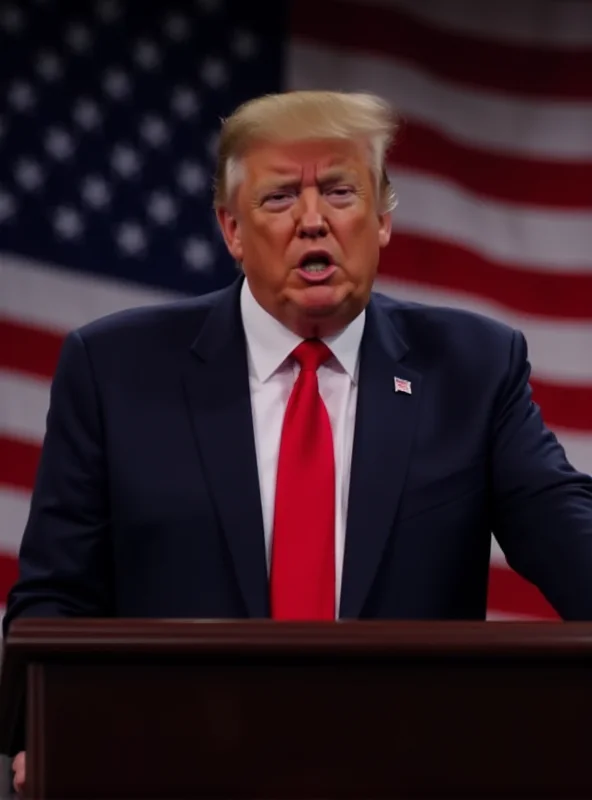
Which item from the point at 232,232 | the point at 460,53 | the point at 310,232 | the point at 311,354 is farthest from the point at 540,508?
the point at 460,53

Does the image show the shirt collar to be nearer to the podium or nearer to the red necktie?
the red necktie

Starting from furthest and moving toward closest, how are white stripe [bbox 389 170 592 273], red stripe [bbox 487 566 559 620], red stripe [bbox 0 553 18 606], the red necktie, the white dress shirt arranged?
white stripe [bbox 389 170 592 273] < red stripe [bbox 487 566 559 620] < red stripe [bbox 0 553 18 606] < the white dress shirt < the red necktie

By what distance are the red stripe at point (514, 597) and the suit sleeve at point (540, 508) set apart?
5.36 feet

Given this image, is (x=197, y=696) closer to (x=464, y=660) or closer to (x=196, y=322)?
(x=464, y=660)

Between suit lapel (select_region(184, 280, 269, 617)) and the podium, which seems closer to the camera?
the podium

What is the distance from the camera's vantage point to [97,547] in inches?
89.1

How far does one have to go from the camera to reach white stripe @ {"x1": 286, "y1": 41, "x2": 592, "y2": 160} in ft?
13.2

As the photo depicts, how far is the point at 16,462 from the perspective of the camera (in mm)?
3764

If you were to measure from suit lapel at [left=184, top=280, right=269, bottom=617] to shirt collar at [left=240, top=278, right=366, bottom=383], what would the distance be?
18 mm

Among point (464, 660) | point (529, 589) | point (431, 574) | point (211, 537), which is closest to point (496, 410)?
point (431, 574)

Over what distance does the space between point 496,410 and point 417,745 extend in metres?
0.93

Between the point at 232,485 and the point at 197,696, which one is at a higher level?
the point at 232,485

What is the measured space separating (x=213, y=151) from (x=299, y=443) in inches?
69.7

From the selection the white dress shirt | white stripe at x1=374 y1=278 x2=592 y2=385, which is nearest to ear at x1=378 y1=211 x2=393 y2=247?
the white dress shirt
